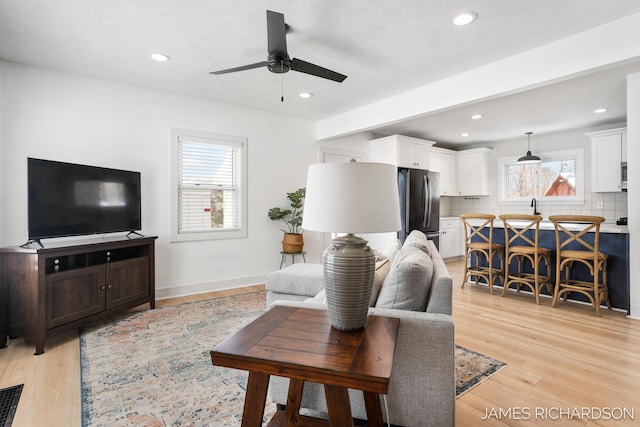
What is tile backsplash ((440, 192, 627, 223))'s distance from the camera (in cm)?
518

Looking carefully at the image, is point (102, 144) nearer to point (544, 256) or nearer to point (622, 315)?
point (544, 256)

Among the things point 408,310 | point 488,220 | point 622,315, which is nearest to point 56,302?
point 408,310

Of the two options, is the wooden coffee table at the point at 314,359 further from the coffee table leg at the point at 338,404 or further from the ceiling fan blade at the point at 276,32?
the ceiling fan blade at the point at 276,32

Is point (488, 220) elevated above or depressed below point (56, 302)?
above

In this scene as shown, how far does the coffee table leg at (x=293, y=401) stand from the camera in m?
1.32

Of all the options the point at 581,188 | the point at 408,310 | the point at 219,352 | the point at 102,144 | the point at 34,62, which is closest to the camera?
the point at 219,352

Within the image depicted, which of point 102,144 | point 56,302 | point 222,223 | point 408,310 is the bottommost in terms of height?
point 56,302

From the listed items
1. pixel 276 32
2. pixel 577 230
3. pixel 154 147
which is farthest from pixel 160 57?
pixel 577 230

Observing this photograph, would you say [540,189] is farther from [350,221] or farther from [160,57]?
[160,57]

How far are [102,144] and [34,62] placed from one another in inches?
35.4

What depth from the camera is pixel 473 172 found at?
22.3 feet

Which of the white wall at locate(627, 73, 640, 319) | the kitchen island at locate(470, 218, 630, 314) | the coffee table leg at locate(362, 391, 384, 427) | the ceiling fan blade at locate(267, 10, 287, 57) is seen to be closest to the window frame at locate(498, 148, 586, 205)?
the kitchen island at locate(470, 218, 630, 314)

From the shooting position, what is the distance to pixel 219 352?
1.06 metres

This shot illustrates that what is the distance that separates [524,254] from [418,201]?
1.89m
